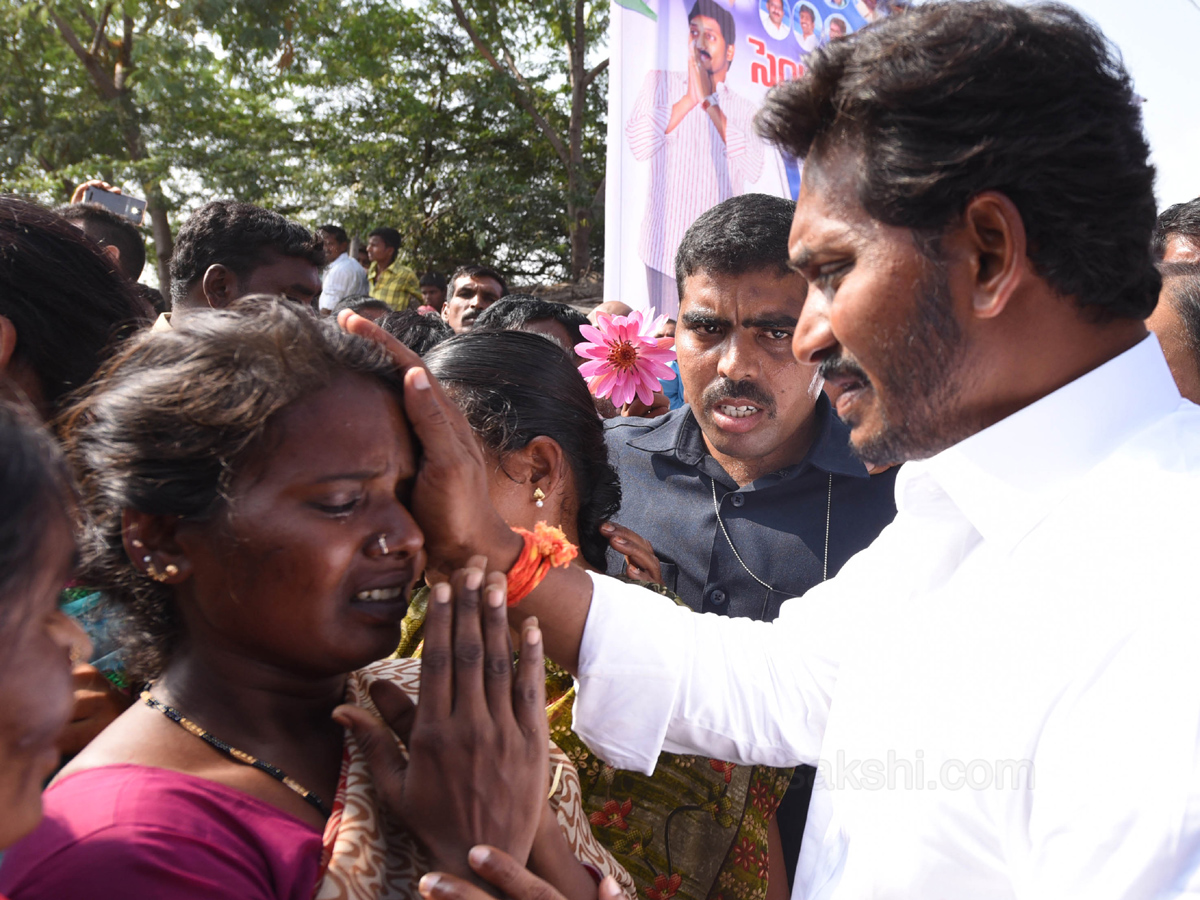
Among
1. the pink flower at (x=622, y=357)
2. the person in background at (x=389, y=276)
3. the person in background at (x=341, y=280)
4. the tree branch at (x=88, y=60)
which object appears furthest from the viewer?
the tree branch at (x=88, y=60)

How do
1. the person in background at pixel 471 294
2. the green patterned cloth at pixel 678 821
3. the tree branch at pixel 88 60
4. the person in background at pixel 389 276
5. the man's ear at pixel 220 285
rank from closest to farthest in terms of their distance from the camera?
the green patterned cloth at pixel 678 821, the man's ear at pixel 220 285, the person in background at pixel 471 294, the person in background at pixel 389 276, the tree branch at pixel 88 60

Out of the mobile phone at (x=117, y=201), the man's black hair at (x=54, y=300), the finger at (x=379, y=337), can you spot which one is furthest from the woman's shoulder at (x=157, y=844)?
the mobile phone at (x=117, y=201)

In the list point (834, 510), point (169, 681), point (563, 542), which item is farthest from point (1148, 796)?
point (834, 510)

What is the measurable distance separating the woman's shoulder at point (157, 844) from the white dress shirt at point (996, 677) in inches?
29.6

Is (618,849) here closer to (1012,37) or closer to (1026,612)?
(1026,612)

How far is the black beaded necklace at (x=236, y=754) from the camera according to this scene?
55.5 inches

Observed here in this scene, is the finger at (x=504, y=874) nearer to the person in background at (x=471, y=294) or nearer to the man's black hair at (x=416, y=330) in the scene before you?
the man's black hair at (x=416, y=330)

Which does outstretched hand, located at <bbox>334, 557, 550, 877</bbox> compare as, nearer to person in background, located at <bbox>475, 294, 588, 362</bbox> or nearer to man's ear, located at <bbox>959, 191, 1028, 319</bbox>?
man's ear, located at <bbox>959, 191, 1028, 319</bbox>

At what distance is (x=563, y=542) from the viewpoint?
75.0 inches

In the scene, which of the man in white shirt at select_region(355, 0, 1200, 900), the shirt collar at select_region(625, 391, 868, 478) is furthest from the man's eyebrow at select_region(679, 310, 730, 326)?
the man in white shirt at select_region(355, 0, 1200, 900)

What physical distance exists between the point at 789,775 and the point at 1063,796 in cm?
105

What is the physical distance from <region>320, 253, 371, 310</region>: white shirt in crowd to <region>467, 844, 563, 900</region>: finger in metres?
8.08

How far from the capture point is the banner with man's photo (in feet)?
16.6

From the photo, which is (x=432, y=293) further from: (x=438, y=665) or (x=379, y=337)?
(x=438, y=665)
